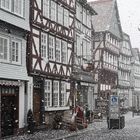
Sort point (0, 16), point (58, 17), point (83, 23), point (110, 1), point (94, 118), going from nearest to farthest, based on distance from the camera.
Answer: point (0, 16), point (58, 17), point (83, 23), point (94, 118), point (110, 1)

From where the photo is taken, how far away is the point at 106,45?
52281mm

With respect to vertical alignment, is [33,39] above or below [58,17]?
below

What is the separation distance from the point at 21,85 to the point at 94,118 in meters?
18.7

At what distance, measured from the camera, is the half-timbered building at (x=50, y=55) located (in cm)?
2644

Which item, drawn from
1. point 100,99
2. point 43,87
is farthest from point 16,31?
point 100,99

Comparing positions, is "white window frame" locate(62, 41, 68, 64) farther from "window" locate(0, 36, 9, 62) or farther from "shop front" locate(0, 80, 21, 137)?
"window" locate(0, 36, 9, 62)

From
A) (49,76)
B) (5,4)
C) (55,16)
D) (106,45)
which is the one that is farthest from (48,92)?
(106,45)

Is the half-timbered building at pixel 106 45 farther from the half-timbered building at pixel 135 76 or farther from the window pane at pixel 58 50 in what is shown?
the window pane at pixel 58 50

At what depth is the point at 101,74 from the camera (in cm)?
5053

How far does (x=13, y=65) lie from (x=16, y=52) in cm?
105

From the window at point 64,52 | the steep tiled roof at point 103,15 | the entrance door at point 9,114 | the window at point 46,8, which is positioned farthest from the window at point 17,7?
the steep tiled roof at point 103,15

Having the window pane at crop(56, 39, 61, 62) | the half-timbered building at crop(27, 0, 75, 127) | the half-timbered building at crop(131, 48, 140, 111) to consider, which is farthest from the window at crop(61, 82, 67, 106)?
the half-timbered building at crop(131, 48, 140, 111)

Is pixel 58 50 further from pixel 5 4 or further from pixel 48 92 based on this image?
pixel 5 4

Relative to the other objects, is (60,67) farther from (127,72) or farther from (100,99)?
(127,72)
